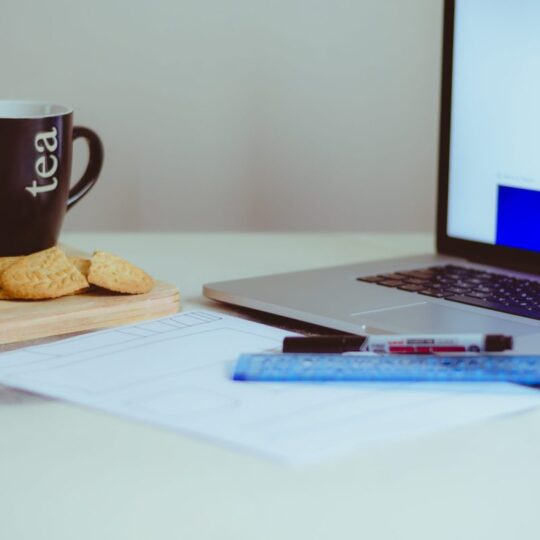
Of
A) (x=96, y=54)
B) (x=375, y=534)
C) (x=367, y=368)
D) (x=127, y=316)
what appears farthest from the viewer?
(x=96, y=54)

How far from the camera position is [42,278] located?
73 cm

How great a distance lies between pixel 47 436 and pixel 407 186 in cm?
83

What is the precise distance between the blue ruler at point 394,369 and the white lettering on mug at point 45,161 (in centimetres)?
30

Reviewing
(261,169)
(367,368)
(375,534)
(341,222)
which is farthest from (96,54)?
(375,534)

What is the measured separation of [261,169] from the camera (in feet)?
4.18

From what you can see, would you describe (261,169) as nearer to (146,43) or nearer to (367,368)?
(146,43)

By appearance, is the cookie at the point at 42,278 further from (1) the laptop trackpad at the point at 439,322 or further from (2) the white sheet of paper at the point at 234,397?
(1) the laptop trackpad at the point at 439,322

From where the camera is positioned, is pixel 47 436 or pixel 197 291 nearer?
pixel 47 436

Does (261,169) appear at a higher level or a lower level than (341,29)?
→ lower

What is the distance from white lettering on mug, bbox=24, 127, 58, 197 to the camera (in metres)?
0.82

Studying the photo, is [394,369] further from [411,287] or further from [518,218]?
[518,218]

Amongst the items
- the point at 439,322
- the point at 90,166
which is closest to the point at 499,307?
the point at 439,322

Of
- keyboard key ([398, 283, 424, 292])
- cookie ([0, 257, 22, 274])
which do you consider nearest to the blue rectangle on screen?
keyboard key ([398, 283, 424, 292])

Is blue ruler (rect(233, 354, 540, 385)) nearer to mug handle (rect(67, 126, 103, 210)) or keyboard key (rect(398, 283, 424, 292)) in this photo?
keyboard key (rect(398, 283, 424, 292))
